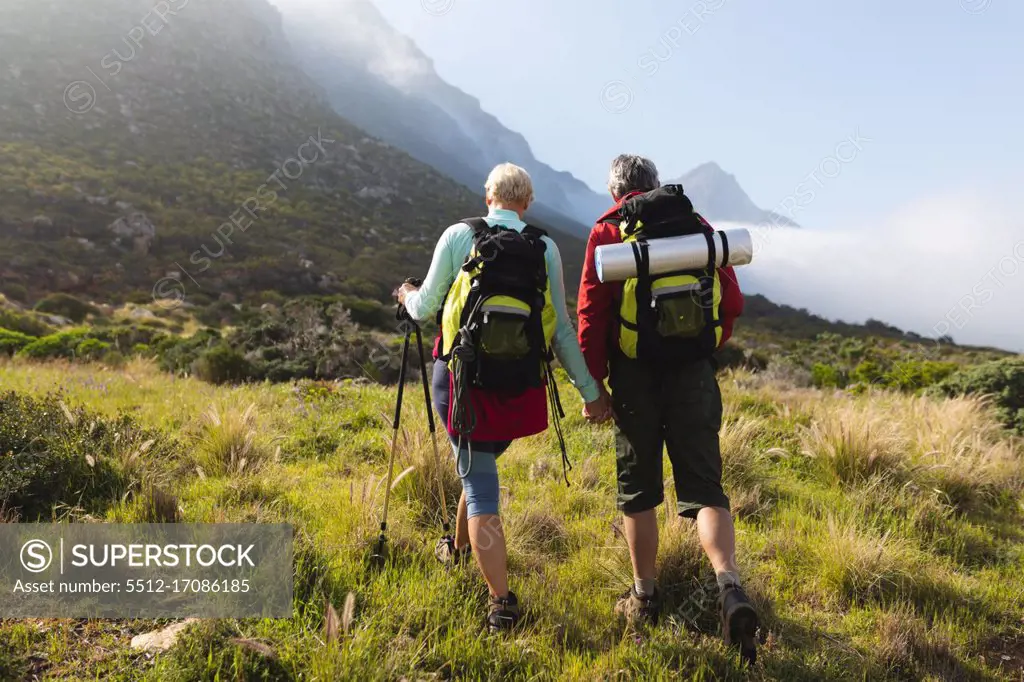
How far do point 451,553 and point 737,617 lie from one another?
1409 mm

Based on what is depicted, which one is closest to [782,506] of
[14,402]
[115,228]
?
[14,402]

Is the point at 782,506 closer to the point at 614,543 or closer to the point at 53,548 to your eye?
the point at 614,543

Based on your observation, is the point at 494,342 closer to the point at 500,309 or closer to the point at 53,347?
the point at 500,309

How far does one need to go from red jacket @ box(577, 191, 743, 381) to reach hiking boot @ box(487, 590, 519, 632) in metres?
1.08

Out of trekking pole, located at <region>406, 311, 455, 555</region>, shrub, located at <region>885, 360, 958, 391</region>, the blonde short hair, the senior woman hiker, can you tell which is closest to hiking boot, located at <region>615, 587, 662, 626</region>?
the senior woman hiker

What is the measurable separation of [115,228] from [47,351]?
22226 mm

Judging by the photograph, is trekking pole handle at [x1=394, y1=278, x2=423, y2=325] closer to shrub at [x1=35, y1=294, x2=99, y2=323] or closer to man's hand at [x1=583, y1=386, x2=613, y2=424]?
man's hand at [x1=583, y1=386, x2=613, y2=424]

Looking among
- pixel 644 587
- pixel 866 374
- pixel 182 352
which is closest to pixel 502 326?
pixel 644 587

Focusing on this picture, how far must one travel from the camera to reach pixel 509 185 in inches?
100

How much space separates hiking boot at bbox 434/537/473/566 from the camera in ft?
9.36

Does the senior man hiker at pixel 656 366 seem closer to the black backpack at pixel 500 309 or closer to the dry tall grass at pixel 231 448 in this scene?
the black backpack at pixel 500 309

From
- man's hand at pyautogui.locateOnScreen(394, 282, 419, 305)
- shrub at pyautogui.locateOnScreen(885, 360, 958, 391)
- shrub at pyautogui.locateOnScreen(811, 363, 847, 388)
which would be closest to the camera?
man's hand at pyautogui.locateOnScreen(394, 282, 419, 305)

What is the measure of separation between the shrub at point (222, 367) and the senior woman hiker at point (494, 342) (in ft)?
27.8

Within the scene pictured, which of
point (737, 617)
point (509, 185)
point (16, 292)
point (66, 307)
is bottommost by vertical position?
point (737, 617)
